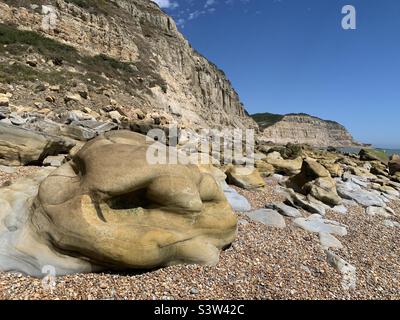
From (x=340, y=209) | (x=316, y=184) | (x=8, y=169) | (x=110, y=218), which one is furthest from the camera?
(x=316, y=184)

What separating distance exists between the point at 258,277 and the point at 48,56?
28.1 m

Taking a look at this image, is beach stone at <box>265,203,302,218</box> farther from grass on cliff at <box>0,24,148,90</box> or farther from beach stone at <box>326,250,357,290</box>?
grass on cliff at <box>0,24,148,90</box>

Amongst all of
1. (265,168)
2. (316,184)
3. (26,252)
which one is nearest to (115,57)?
(265,168)

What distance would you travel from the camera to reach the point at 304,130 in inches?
5113

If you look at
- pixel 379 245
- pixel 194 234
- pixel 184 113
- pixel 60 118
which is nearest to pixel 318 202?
pixel 379 245

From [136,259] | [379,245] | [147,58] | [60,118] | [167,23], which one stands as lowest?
[379,245]

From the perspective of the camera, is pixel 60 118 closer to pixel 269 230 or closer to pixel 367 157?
pixel 269 230

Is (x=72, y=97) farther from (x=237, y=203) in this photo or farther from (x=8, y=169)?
(x=237, y=203)

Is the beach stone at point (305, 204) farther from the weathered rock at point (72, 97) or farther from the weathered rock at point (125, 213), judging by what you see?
the weathered rock at point (72, 97)

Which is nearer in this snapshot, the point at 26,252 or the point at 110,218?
the point at 26,252

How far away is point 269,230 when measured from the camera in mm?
6973

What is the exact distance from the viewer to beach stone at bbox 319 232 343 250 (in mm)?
6559

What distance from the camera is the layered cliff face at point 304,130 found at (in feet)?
371
